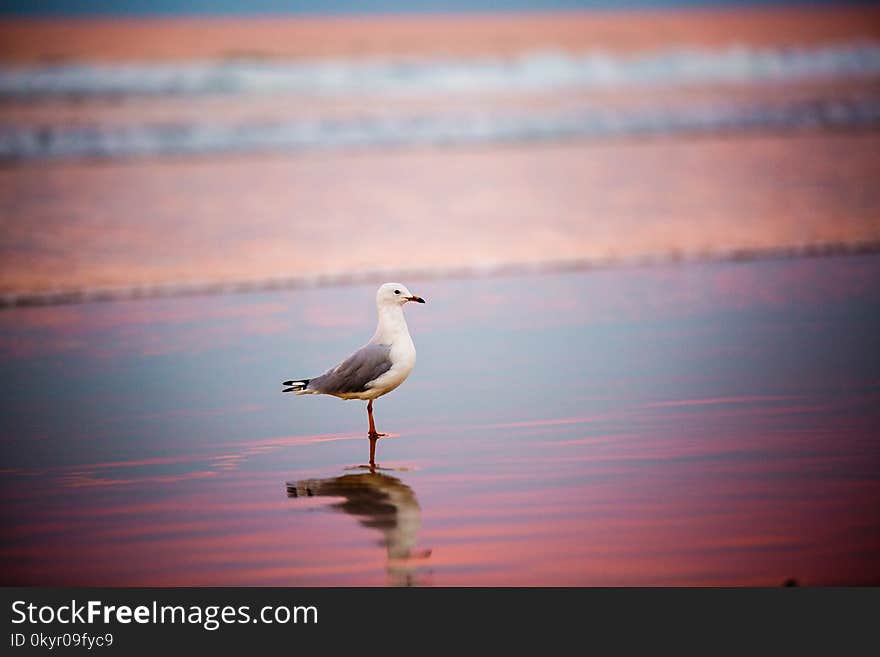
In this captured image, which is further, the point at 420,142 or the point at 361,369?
the point at 420,142

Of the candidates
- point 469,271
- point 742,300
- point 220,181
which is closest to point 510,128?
point 220,181

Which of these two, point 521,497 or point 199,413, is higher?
point 199,413

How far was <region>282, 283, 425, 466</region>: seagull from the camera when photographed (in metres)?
4.23

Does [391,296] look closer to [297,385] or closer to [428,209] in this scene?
[297,385]

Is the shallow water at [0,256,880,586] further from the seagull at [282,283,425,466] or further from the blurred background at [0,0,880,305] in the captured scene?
the blurred background at [0,0,880,305]

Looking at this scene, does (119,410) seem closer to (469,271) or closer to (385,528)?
(385,528)

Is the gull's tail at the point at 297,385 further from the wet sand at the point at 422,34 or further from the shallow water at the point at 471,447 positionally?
the wet sand at the point at 422,34

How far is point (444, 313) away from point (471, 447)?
249 cm

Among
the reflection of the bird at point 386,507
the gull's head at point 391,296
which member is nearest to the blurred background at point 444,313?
the reflection of the bird at point 386,507

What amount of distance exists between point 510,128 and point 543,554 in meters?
10.1

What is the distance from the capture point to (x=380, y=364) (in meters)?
4.23

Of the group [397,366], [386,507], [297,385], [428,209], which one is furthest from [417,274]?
[386,507]

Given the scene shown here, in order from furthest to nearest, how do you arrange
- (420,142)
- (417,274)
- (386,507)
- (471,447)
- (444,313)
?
(420,142)
(417,274)
(444,313)
(471,447)
(386,507)

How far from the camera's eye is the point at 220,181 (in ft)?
35.4
